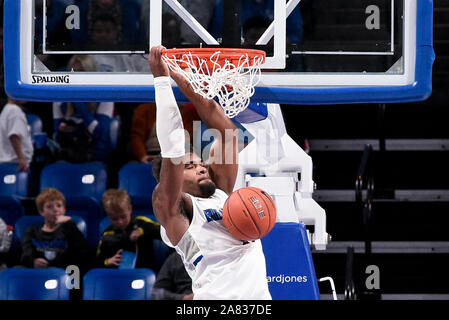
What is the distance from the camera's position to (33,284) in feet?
20.4

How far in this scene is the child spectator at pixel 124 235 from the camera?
6.30m

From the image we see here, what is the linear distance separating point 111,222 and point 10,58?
7.14 ft

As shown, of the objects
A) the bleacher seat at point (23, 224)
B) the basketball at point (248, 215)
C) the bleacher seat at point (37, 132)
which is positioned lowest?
the bleacher seat at point (23, 224)

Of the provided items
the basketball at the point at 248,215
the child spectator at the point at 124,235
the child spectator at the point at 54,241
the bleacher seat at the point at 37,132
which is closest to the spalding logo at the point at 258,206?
the basketball at the point at 248,215

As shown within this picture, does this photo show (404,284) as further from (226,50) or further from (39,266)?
(226,50)

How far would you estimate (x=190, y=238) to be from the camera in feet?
14.3

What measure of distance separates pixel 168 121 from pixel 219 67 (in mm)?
382

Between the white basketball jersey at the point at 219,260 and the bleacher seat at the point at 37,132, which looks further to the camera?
the bleacher seat at the point at 37,132

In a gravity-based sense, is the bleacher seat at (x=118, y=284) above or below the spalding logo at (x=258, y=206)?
below

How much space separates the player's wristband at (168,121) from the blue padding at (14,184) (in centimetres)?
345

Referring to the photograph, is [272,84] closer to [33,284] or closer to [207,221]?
[207,221]

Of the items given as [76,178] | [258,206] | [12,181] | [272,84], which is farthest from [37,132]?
[258,206]

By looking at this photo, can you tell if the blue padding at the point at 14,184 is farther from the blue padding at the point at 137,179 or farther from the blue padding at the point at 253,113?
the blue padding at the point at 253,113

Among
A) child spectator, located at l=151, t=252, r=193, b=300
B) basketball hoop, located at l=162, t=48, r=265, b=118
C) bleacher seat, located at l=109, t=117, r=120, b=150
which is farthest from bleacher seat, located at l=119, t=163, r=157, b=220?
basketball hoop, located at l=162, t=48, r=265, b=118
